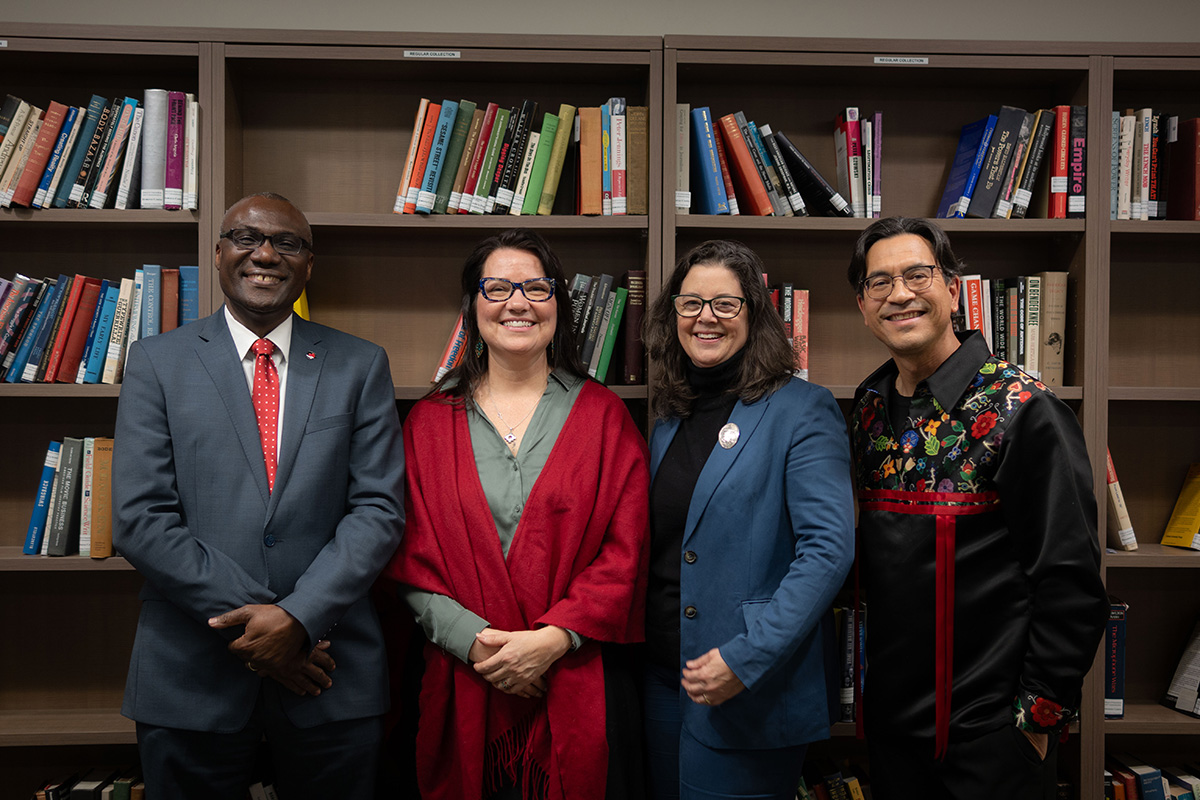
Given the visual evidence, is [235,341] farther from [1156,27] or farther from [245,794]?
[1156,27]

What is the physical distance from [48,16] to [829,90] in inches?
104

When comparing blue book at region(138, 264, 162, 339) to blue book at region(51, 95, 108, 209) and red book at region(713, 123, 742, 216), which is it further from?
red book at region(713, 123, 742, 216)

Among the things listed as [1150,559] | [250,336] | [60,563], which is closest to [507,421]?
[250,336]

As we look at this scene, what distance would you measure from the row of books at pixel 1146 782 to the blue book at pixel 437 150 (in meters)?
2.72

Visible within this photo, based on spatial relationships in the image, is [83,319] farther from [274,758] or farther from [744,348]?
[744,348]

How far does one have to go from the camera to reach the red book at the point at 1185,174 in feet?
6.74

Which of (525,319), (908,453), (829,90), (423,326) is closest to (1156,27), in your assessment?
(829,90)

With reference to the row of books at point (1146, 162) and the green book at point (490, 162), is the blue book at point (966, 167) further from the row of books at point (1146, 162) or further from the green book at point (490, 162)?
the green book at point (490, 162)

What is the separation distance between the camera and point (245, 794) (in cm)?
157

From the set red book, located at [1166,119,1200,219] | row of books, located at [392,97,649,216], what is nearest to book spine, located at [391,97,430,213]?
row of books, located at [392,97,649,216]

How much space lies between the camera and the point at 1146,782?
2125 mm

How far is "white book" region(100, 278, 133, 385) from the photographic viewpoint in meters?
1.98

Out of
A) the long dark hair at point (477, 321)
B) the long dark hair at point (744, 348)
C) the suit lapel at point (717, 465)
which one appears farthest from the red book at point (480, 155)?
the suit lapel at point (717, 465)

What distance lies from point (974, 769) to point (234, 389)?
1717 mm
